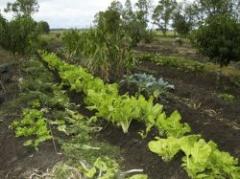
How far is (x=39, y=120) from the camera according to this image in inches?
335

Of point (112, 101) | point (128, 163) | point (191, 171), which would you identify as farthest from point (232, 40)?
point (191, 171)

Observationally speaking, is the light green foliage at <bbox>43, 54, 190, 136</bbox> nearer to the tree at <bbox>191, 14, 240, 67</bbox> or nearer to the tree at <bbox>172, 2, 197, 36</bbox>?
the tree at <bbox>191, 14, 240, 67</bbox>

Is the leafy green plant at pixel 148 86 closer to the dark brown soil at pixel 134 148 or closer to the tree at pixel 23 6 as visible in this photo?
the dark brown soil at pixel 134 148

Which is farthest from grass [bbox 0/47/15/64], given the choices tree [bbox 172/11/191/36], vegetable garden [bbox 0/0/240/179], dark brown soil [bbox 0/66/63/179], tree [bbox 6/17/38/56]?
tree [bbox 172/11/191/36]

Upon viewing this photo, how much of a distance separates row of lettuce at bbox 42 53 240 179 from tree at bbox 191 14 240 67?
8.18 m

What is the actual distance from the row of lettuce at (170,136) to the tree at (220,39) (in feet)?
26.8

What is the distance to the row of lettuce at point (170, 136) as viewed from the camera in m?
5.30

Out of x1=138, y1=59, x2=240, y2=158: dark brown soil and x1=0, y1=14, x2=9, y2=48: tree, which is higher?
x1=0, y1=14, x2=9, y2=48: tree

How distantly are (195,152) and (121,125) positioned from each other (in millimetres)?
2976

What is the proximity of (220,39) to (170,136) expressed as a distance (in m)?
11.6

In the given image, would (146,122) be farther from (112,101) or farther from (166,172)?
(166,172)

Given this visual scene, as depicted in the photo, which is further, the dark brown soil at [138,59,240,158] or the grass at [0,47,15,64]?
the grass at [0,47,15,64]

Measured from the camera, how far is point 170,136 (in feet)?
21.8

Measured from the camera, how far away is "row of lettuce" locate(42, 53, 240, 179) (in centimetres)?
530
